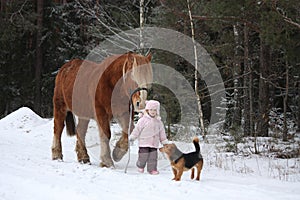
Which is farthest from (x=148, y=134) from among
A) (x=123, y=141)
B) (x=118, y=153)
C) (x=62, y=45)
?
(x=62, y=45)

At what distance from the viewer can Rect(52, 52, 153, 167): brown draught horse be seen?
19.5ft

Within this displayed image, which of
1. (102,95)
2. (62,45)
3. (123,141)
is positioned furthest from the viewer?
(62,45)

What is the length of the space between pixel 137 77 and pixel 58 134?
2.79 m

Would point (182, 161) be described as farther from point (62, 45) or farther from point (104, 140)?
point (62, 45)

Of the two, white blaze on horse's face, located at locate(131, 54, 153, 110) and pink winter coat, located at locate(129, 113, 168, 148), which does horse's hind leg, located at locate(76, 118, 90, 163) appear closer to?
pink winter coat, located at locate(129, 113, 168, 148)

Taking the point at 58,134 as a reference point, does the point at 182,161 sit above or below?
below

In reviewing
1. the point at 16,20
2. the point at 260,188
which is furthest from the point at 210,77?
the point at 16,20

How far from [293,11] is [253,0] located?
3.18 feet

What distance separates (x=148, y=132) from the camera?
247 inches

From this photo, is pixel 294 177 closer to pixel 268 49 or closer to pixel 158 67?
pixel 268 49

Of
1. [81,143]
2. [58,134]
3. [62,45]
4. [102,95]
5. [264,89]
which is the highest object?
[62,45]

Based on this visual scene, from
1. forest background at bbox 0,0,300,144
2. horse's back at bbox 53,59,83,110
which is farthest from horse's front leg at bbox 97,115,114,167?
forest background at bbox 0,0,300,144

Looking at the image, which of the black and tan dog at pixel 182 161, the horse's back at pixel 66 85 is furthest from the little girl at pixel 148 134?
the horse's back at pixel 66 85

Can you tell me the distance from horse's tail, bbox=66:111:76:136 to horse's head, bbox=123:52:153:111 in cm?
249
